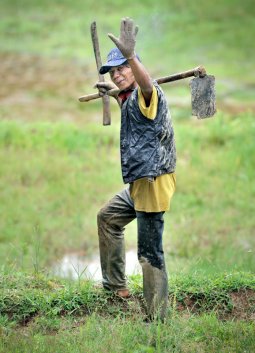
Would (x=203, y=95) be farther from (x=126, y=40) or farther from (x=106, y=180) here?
(x=106, y=180)

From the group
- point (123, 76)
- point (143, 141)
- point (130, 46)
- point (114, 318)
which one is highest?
point (130, 46)

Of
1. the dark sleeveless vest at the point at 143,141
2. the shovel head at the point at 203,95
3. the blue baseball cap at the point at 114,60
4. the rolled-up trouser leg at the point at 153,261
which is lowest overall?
the rolled-up trouser leg at the point at 153,261

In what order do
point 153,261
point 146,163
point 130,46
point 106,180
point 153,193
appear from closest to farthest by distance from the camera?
point 130,46
point 146,163
point 153,193
point 153,261
point 106,180

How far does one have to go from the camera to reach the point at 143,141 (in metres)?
4.81

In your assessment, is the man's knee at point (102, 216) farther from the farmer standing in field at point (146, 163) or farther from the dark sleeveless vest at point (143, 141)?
the dark sleeveless vest at point (143, 141)

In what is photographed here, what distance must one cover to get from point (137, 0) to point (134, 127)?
14.9 meters

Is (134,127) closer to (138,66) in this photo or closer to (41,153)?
(138,66)

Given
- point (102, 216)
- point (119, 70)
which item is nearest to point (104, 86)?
point (119, 70)

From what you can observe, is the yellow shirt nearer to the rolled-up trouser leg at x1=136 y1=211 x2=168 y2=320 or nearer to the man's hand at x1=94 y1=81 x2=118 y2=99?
the rolled-up trouser leg at x1=136 y1=211 x2=168 y2=320

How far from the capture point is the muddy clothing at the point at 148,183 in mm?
4805

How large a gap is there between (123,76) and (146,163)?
536 millimetres

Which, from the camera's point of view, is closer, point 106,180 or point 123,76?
point 123,76

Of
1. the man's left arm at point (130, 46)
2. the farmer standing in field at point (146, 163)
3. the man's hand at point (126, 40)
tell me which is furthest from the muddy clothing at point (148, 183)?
the man's hand at point (126, 40)

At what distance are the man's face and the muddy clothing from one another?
0.10 metres
